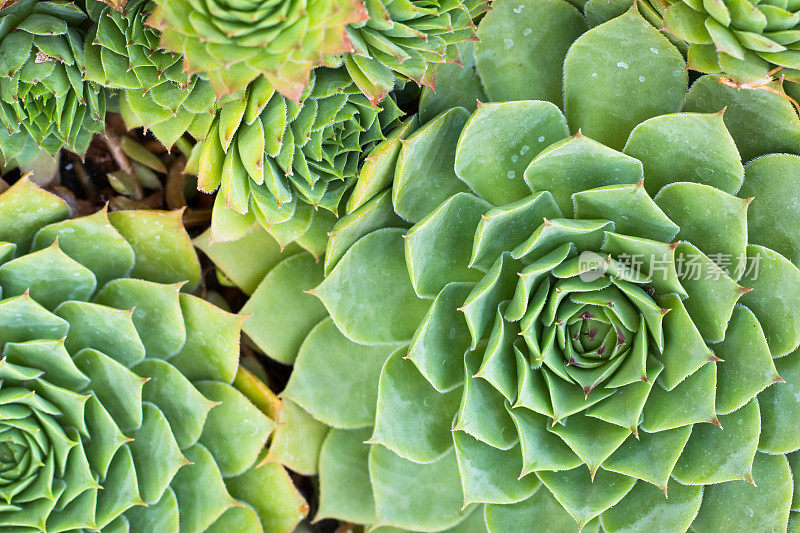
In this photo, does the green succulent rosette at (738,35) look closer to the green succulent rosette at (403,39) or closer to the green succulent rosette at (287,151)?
the green succulent rosette at (403,39)

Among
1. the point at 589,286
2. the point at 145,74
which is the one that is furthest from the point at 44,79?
the point at 589,286

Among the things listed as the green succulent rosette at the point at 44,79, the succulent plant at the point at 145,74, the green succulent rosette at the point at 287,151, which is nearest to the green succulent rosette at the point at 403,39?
the green succulent rosette at the point at 287,151

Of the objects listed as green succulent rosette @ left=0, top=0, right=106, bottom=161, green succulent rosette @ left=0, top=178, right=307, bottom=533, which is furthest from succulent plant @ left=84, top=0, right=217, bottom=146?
green succulent rosette @ left=0, top=178, right=307, bottom=533

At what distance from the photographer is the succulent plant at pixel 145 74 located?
1171 mm

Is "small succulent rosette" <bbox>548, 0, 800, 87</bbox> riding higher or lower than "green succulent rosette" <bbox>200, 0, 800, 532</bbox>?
higher

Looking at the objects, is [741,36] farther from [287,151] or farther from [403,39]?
[287,151]

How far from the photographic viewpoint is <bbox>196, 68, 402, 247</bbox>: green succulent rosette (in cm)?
115

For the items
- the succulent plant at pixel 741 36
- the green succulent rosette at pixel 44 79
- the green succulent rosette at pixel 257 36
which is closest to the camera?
the green succulent rosette at pixel 257 36

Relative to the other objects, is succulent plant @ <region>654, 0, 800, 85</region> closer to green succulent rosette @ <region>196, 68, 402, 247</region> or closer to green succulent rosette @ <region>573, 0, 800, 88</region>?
green succulent rosette @ <region>573, 0, 800, 88</region>

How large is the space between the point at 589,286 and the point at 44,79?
978 millimetres

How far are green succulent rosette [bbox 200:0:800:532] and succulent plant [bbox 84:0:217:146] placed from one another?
1.04ft

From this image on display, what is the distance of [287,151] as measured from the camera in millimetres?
1184

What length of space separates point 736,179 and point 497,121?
0.40m

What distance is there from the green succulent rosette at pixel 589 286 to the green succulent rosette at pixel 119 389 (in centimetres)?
31
